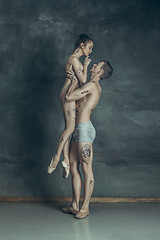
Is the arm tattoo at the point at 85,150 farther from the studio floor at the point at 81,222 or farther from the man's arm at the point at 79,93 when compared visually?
the studio floor at the point at 81,222

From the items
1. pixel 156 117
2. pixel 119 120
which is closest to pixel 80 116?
pixel 119 120

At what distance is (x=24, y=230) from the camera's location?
3811mm

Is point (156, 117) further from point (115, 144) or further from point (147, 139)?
point (115, 144)

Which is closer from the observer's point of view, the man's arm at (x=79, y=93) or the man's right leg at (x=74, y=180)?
the man's arm at (x=79, y=93)

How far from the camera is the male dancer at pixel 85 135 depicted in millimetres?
4355

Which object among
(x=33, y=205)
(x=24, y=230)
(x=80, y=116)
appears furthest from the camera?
(x=33, y=205)

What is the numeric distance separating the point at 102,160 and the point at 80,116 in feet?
3.56

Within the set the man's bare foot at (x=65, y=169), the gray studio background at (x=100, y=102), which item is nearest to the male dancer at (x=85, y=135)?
the man's bare foot at (x=65, y=169)

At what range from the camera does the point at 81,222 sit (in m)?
4.12

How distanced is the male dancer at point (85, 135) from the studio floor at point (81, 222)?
243 millimetres

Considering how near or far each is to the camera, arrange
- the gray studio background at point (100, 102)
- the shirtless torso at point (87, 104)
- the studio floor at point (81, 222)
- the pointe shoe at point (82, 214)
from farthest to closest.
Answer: the gray studio background at point (100, 102), the shirtless torso at point (87, 104), the pointe shoe at point (82, 214), the studio floor at point (81, 222)

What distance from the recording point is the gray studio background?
5.23 m

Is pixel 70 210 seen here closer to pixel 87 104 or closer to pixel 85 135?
pixel 85 135

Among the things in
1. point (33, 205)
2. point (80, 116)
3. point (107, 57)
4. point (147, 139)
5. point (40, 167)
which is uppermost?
point (107, 57)
